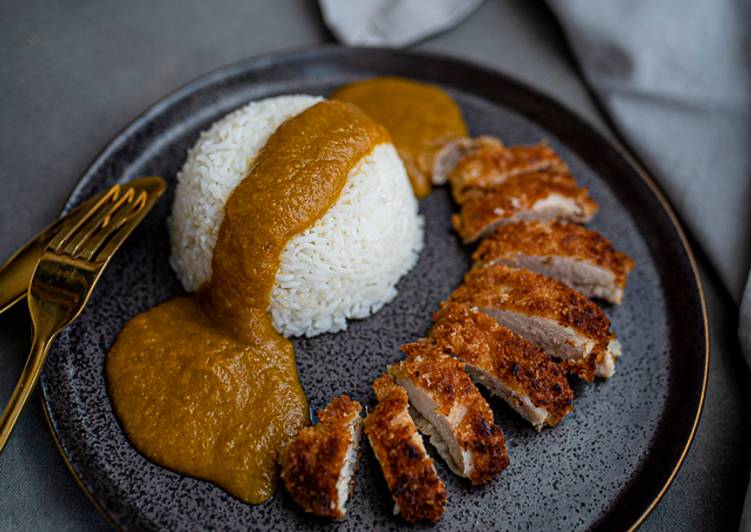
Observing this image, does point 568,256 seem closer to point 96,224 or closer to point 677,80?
point 677,80

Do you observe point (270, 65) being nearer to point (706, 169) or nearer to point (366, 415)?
point (366, 415)

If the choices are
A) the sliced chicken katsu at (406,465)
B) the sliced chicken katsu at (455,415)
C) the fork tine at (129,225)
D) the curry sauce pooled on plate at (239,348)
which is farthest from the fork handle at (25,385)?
the sliced chicken katsu at (455,415)

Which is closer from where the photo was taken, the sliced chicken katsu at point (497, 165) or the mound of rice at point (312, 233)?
the mound of rice at point (312, 233)

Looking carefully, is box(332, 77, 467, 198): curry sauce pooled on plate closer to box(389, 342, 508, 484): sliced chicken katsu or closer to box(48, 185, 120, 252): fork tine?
box(389, 342, 508, 484): sliced chicken katsu

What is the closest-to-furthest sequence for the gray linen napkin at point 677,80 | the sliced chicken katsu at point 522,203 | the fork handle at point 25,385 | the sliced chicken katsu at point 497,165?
1. the fork handle at point 25,385
2. the sliced chicken katsu at point 522,203
3. the sliced chicken katsu at point 497,165
4. the gray linen napkin at point 677,80

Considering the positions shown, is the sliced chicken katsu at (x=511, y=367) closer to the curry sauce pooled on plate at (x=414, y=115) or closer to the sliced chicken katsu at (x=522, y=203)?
the sliced chicken katsu at (x=522, y=203)

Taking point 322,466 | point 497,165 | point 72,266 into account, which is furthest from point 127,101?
point 322,466
